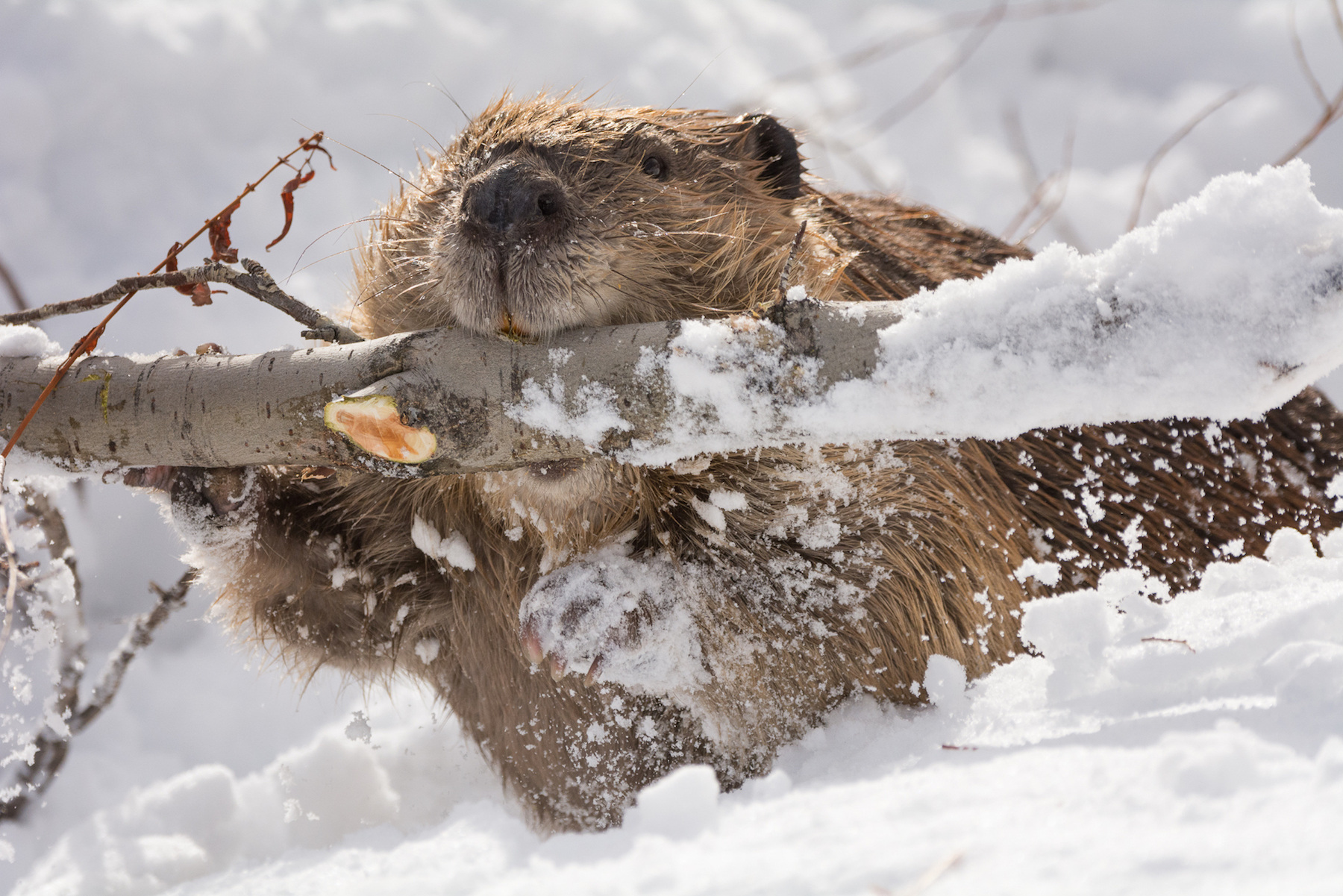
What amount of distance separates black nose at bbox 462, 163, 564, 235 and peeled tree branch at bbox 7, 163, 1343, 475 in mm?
220

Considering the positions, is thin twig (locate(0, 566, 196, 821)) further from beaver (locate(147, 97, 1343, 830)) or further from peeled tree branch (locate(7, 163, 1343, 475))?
peeled tree branch (locate(7, 163, 1343, 475))

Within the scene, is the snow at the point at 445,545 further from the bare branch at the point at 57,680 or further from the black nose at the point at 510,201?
the bare branch at the point at 57,680

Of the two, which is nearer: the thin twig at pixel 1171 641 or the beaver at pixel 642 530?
the thin twig at pixel 1171 641

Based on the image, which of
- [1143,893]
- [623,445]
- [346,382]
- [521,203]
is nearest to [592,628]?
[623,445]

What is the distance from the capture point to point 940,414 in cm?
115

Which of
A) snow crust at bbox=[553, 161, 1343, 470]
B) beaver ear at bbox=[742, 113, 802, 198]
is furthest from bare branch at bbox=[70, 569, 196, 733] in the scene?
snow crust at bbox=[553, 161, 1343, 470]

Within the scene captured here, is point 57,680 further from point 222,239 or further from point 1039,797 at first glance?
point 1039,797

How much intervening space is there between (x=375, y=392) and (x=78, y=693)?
2.36m

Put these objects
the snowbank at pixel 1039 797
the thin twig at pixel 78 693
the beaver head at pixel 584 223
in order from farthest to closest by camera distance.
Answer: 1. the thin twig at pixel 78 693
2. the beaver head at pixel 584 223
3. the snowbank at pixel 1039 797

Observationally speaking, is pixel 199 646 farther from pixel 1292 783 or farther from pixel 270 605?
pixel 1292 783

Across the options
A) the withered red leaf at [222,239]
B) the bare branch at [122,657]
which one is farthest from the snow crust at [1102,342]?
the bare branch at [122,657]

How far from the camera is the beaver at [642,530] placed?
167 centimetres

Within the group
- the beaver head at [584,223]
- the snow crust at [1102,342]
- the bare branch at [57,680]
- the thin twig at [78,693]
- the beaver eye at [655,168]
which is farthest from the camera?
the thin twig at [78,693]

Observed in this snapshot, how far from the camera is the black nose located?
4.90 feet
